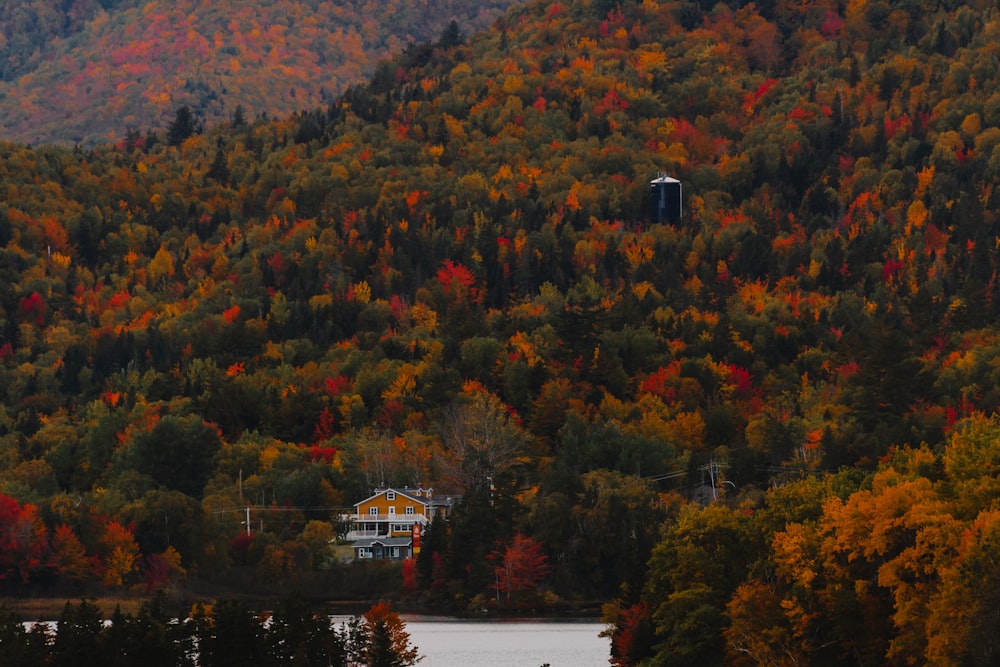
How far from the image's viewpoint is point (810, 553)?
99312 mm

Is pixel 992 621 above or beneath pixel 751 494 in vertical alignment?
beneath

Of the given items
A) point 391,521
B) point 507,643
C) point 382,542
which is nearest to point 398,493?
point 391,521

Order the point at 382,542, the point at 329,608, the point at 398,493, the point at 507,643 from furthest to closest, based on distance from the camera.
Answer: the point at 398,493, the point at 382,542, the point at 329,608, the point at 507,643

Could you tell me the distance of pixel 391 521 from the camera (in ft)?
606

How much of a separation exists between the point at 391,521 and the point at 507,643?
4609cm

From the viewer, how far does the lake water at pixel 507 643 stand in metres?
129

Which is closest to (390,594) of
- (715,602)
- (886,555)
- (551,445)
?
(551,445)

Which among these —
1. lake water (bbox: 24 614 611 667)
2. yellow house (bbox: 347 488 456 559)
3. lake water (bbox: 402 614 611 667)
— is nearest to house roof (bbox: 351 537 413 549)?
yellow house (bbox: 347 488 456 559)

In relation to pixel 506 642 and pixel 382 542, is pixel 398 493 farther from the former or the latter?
pixel 506 642

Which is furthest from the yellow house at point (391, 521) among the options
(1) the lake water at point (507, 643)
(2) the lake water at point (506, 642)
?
(1) the lake water at point (507, 643)

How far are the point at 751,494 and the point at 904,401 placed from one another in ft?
78.0

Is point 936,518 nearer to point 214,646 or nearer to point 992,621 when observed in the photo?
point 992,621

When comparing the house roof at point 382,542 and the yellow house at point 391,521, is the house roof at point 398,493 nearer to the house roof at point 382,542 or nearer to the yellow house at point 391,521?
the yellow house at point 391,521

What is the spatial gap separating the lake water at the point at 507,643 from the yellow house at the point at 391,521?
25313 millimetres
